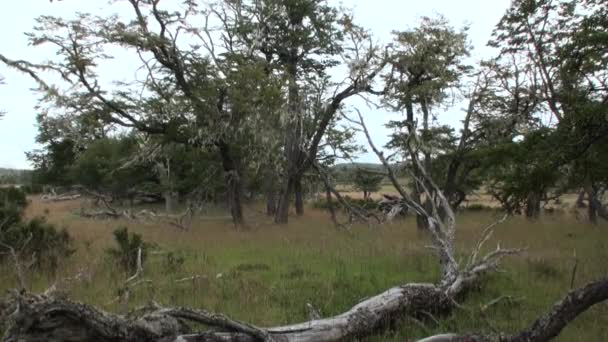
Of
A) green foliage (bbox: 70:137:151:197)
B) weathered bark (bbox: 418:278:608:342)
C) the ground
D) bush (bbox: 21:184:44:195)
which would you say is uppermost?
green foliage (bbox: 70:137:151:197)

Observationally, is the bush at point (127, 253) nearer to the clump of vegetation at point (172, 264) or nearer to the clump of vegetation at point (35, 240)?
the clump of vegetation at point (172, 264)

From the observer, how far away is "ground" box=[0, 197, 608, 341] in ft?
17.8

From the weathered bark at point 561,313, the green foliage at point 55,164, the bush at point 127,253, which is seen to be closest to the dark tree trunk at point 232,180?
the bush at point 127,253

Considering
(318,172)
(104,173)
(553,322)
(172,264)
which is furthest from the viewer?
(104,173)

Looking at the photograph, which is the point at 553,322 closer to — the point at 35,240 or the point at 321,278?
the point at 321,278

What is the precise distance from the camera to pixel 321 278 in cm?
748

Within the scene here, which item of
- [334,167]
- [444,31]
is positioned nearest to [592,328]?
[444,31]

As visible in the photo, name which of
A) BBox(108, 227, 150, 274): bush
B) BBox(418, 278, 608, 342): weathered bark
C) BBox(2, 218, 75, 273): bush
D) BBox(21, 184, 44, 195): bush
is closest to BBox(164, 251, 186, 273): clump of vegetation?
BBox(108, 227, 150, 274): bush

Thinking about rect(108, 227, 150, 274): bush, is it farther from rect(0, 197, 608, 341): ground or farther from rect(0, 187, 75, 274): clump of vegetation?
rect(0, 187, 75, 274): clump of vegetation

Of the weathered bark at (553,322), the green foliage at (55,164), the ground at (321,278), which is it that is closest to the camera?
the weathered bark at (553,322)

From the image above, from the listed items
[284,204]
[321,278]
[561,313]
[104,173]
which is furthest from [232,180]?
[104,173]

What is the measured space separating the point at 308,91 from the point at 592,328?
45.6 ft

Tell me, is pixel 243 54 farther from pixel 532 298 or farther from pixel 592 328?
pixel 592 328

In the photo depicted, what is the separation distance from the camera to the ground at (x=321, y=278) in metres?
5.42
